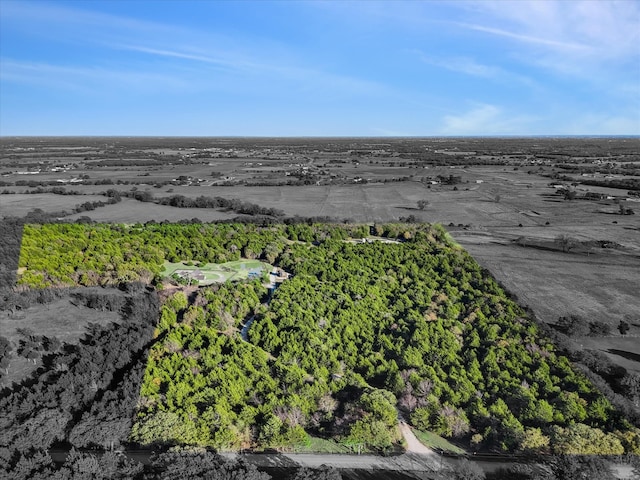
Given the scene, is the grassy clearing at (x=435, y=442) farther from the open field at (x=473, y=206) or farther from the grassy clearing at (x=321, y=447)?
the open field at (x=473, y=206)

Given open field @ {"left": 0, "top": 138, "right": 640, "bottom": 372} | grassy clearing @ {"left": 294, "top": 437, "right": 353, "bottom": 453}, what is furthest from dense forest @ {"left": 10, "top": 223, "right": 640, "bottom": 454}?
open field @ {"left": 0, "top": 138, "right": 640, "bottom": 372}

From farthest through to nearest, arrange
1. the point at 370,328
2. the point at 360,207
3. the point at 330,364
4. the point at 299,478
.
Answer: the point at 360,207
the point at 370,328
the point at 330,364
the point at 299,478

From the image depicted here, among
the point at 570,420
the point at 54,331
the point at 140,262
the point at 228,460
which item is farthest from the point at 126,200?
the point at 570,420

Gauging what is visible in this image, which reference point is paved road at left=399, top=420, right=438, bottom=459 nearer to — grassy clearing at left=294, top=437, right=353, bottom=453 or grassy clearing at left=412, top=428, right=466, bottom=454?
grassy clearing at left=412, top=428, right=466, bottom=454

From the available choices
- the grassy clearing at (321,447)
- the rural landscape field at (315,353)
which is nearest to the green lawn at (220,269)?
the rural landscape field at (315,353)

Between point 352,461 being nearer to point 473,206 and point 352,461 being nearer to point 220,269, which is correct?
point 220,269

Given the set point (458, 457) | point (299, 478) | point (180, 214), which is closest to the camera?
point (299, 478)

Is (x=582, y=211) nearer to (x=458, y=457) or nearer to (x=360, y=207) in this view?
(x=360, y=207)
